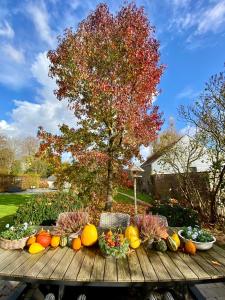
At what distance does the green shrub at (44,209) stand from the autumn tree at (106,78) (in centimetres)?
164

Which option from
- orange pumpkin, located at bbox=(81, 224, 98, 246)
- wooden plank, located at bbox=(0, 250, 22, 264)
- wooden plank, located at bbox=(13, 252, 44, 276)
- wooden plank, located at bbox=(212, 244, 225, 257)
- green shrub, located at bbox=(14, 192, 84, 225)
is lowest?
wooden plank, located at bbox=(13, 252, 44, 276)

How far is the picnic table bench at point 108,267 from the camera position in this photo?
7.59ft

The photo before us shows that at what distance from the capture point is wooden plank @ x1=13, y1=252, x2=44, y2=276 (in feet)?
7.94

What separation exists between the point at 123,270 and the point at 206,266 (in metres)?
0.90

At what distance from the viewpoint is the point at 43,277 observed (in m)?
2.34

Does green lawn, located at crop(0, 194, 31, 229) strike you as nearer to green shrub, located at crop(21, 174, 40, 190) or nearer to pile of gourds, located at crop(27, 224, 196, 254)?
pile of gourds, located at crop(27, 224, 196, 254)

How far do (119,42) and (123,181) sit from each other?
16.9ft

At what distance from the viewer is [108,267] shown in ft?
8.35

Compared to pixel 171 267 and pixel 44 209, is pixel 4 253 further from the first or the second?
pixel 44 209

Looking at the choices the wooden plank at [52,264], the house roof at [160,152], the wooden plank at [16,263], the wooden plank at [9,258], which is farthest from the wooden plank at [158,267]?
the house roof at [160,152]

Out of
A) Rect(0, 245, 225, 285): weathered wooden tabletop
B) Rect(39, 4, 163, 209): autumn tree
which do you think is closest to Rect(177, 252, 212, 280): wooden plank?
Rect(0, 245, 225, 285): weathered wooden tabletop

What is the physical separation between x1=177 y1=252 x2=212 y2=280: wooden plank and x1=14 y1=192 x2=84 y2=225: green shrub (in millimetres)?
4408

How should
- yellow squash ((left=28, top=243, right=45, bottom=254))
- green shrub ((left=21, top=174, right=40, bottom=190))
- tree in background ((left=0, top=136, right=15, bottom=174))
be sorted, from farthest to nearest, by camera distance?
tree in background ((left=0, top=136, right=15, bottom=174)) < green shrub ((left=21, top=174, right=40, bottom=190)) < yellow squash ((left=28, top=243, right=45, bottom=254))

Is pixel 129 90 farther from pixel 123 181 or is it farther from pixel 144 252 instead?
pixel 144 252
